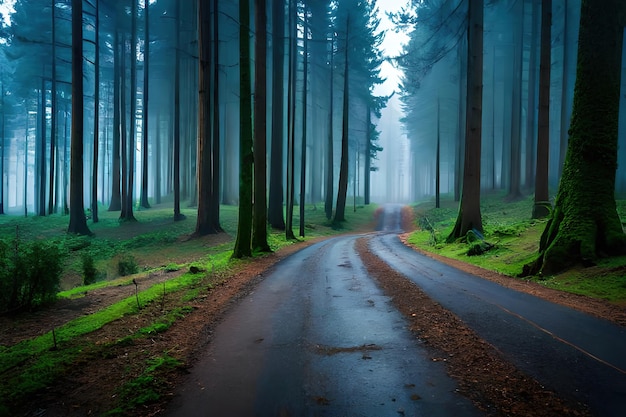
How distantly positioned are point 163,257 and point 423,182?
209 feet

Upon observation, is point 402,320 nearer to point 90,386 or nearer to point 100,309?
point 90,386

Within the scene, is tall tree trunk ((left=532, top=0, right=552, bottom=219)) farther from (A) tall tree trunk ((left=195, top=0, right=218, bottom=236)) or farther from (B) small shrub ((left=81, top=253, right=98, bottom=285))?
(B) small shrub ((left=81, top=253, right=98, bottom=285))

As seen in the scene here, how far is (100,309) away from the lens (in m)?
6.69

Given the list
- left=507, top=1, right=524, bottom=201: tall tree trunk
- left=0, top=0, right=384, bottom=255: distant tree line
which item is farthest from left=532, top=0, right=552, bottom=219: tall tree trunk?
left=507, top=1, right=524, bottom=201: tall tree trunk

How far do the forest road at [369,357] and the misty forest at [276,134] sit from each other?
1058 mm

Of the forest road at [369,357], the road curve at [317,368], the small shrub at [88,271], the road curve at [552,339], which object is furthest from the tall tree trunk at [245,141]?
the road curve at [552,339]

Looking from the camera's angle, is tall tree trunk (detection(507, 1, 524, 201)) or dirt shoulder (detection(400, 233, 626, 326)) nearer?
dirt shoulder (detection(400, 233, 626, 326))

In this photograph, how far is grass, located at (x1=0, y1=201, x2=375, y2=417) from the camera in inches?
139

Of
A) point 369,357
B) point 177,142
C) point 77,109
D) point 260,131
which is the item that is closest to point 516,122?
point 260,131

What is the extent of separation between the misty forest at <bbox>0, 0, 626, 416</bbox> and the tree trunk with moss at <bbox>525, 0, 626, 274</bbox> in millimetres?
32

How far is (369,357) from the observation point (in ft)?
13.3

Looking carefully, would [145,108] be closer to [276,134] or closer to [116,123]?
[116,123]

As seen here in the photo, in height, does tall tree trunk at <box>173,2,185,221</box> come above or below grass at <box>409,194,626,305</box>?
above

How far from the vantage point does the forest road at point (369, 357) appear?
3.06 metres
